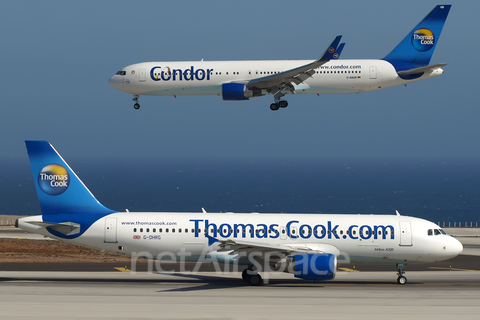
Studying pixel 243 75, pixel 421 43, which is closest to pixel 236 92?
pixel 243 75

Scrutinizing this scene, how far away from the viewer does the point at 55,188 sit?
35.7 meters

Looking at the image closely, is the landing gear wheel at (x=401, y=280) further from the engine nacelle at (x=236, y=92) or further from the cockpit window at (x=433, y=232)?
the engine nacelle at (x=236, y=92)

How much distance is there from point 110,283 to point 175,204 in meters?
150

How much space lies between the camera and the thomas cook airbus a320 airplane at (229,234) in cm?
3466

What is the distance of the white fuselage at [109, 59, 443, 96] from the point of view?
48906 mm

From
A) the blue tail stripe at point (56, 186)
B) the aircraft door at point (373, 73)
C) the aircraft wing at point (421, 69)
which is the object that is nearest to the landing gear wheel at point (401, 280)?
the blue tail stripe at point (56, 186)

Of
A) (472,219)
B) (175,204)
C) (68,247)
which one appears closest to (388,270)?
(68,247)

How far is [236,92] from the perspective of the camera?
46344 millimetres

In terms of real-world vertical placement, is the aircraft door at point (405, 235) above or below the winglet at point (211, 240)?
above

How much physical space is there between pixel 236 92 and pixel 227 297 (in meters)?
19.8

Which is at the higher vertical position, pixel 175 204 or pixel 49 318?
pixel 175 204

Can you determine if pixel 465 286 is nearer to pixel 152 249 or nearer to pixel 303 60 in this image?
pixel 152 249

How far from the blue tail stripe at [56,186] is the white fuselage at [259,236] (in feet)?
3.72

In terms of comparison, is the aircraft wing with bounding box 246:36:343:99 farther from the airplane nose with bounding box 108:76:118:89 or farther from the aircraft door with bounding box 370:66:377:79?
the airplane nose with bounding box 108:76:118:89
